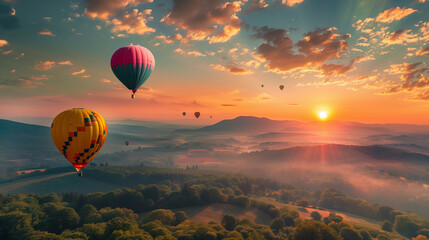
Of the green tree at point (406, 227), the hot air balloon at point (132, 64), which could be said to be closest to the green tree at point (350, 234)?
the green tree at point (406, 227)

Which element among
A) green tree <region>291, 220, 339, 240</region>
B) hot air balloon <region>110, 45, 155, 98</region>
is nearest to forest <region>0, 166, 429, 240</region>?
green tree <region>291, 220, 339, 240</region>

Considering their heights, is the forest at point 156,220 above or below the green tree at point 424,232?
above

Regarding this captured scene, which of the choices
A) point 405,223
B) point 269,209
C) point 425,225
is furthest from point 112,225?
point 425,225

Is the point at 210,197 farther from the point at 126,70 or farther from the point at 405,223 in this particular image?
the point at 405,223

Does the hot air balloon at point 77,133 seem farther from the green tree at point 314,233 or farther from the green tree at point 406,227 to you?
the green tree at point 406,227

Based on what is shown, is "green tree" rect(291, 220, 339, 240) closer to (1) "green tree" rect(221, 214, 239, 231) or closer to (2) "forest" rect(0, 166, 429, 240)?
(2) "forest" rect(0, 166, 429, 240)
